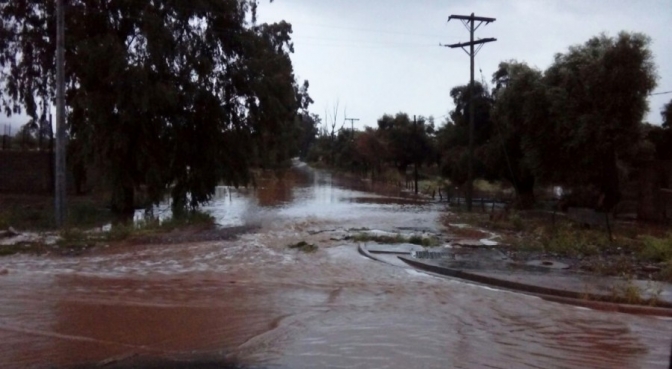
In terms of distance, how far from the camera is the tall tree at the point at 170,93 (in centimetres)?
3025

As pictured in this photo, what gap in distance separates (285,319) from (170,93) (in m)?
20.1

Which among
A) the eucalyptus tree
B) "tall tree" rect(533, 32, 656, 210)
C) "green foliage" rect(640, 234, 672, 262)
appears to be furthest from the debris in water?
the eucalyptus tree

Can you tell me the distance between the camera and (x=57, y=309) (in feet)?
38.8

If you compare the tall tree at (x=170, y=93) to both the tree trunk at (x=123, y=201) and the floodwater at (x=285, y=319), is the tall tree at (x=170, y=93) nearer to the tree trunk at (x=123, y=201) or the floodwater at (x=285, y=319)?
the tree trunk at (x=123, y=201)

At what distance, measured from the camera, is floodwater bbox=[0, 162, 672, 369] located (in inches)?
→ 358

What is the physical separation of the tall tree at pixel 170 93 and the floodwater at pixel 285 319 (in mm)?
12789

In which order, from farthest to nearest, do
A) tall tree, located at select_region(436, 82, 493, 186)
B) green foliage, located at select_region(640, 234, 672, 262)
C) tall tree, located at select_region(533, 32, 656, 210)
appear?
1. tall tree, located at select_region(436, 82, 493, 186)
2. tall tree, located at select_region(533, 32, 656, 210)
3. green foliage, located at select_region(640, 234, 672, 262)

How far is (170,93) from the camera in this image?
29.9m

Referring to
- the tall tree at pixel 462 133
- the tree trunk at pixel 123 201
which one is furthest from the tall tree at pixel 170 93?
the tall tree at pixel 462 133

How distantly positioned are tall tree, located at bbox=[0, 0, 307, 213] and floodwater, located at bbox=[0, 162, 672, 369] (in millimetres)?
12789

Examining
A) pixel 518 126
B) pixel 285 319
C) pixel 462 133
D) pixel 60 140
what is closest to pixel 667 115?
pixel 518 126

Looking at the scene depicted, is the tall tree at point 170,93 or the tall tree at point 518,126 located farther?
the tall tree at point 518,126

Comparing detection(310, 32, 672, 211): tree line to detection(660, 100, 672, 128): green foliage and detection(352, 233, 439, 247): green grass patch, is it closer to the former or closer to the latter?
detection(660, 100, 672, 128): green foliage

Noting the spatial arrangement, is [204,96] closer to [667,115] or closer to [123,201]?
[123,201]
